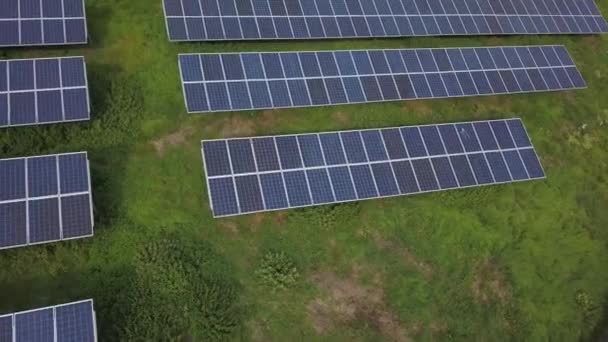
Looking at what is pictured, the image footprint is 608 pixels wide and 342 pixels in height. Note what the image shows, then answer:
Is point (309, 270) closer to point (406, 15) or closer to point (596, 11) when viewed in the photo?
point (406, 15)

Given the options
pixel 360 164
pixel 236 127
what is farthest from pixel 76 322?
pixel 360 164

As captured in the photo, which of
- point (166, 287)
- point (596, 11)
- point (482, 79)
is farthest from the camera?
point (596, 11)

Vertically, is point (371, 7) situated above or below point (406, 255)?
above

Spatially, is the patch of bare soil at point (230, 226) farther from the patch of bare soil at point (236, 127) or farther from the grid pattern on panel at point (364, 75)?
the grid pattern on panel at point (364, 75)

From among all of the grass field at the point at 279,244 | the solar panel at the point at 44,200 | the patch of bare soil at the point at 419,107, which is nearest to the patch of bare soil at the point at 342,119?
the grass field at the point at 279,244

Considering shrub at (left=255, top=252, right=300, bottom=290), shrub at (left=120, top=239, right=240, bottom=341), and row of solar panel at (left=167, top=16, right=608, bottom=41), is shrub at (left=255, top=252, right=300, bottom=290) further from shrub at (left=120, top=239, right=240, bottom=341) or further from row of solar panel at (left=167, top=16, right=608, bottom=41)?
row of solar panel at (left=167, top=16, right=608, bottom=41)

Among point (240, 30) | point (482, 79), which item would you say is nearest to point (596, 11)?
point (482, 79)

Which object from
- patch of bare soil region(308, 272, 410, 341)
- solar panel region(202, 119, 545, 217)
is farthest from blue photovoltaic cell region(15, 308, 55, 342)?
patch of bare soil region(308, 272, 410, 341)

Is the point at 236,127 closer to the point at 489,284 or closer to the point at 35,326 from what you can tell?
the point at 35,326
